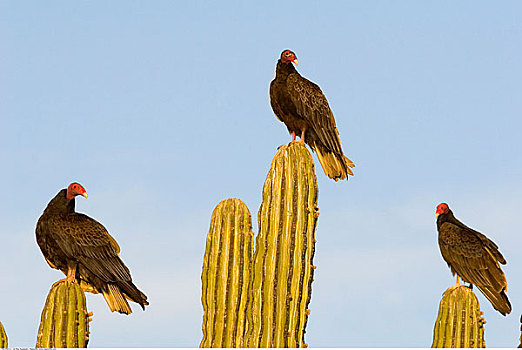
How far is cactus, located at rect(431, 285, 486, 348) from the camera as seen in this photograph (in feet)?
25.2

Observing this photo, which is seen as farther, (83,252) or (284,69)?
(284,69)

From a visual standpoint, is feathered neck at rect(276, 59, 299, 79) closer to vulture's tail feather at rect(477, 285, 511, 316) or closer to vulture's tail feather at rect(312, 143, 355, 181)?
vulture's tail feather at rect(312, 143, 355, 181)

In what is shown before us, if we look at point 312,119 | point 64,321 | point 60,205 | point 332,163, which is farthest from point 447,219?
point 64,321

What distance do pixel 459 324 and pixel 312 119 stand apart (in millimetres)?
2824

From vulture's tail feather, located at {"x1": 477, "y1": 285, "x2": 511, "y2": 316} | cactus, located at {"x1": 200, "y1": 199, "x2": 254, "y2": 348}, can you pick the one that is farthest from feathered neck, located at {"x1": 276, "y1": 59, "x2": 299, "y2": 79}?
vulture's tail feather, located at {"x1": 477, "y1": 285, "x2": 511, "y2": 316}

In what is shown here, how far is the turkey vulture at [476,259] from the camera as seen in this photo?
937 cm

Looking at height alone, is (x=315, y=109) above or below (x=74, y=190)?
above

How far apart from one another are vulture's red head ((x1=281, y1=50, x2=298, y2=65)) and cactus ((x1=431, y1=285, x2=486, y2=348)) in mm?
3379

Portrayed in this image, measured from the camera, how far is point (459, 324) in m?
7.73

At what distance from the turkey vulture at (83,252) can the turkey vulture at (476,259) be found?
385cm

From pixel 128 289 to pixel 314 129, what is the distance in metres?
2.72

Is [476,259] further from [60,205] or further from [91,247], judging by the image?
[60,205]

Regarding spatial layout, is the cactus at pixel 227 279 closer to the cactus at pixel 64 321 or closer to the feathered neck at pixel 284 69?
the cactus at pixel 64 321

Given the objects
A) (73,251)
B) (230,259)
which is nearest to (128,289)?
(73,251)
